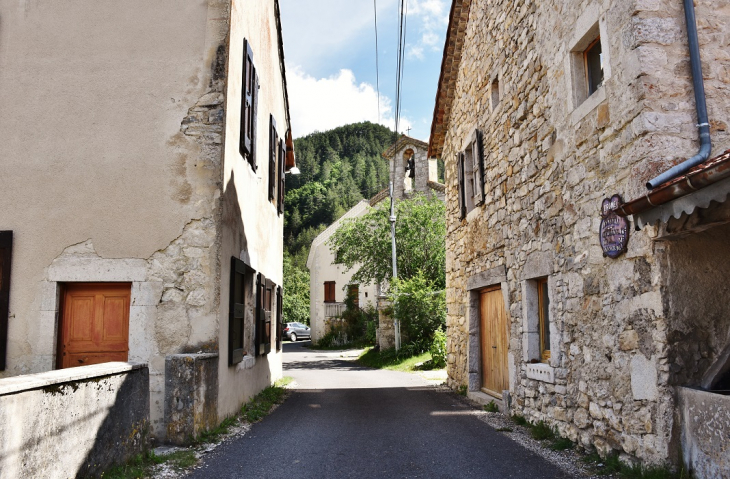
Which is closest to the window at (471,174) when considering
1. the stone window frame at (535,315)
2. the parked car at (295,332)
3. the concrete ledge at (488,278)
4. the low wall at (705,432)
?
the concrete ledge at (488,278)

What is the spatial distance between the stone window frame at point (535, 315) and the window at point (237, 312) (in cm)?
355

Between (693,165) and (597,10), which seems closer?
(693,165)

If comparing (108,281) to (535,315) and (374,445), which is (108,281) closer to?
(374,445)

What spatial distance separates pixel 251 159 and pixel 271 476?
16.2 ft

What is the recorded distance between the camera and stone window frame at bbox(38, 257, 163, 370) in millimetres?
6375

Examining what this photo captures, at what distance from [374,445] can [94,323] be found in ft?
11.1

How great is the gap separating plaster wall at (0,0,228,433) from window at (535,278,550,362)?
3825mm

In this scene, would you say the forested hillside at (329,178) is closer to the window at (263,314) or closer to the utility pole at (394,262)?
the utility pole at (394,262)

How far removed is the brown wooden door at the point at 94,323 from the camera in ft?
21.5

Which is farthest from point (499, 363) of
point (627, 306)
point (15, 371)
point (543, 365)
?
point (15, 371)

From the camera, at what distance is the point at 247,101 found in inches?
315

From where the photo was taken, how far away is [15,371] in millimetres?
6367

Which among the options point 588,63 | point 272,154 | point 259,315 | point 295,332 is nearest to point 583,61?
point 588,63

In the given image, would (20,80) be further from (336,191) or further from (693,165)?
(336,191)
